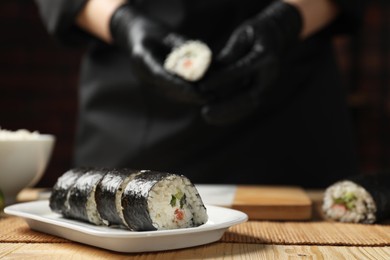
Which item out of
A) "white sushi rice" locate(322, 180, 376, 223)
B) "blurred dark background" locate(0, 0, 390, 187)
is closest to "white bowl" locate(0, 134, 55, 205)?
"white sushi rice" locate(322, 180, 376, 223)

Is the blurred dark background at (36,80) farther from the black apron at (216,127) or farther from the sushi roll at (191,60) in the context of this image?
the sushi roll at (191,60)

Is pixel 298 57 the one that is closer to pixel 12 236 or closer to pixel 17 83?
pixel 12 236

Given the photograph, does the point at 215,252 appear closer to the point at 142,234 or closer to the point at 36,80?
the point at 142,234

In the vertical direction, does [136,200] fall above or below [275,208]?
above

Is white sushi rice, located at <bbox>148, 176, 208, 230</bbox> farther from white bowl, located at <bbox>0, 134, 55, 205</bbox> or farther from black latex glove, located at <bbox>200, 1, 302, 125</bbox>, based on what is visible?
black latex glove, located at <bbox>200, 1, 302, 125</bbox>

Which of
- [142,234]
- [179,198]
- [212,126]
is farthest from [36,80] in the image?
[142,234]

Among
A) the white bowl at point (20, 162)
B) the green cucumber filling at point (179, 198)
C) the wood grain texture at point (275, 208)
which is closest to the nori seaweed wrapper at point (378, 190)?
the wood grain texture at point (275, 208)
